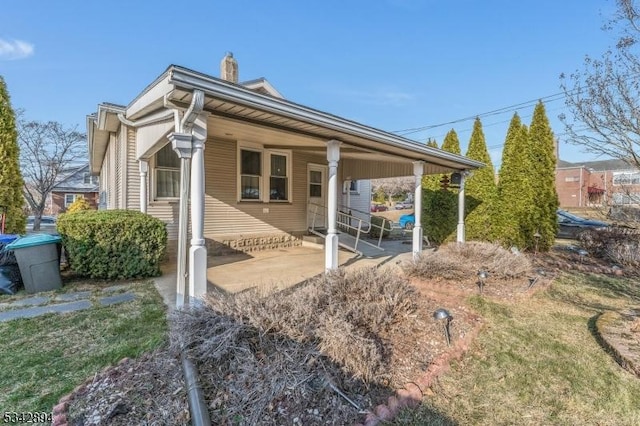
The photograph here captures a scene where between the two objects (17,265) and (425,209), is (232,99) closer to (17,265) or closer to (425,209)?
(17,265)

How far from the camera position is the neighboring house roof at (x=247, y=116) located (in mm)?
3568

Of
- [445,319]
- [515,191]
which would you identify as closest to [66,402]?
[445,319]

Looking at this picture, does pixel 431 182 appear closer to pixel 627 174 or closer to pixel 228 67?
pixel 627 174

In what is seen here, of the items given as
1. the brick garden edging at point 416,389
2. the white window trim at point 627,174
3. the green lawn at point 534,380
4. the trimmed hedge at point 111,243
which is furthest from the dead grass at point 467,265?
the trimmed hedge at point 111,243

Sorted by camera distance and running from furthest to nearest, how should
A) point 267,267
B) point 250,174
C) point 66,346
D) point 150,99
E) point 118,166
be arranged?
1. point 250,174
2. point 118,166
3. point 267,267
4. point 150,99
5. point 66,346

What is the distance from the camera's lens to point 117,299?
15.3 feet

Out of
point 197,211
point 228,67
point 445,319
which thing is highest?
point 228,67

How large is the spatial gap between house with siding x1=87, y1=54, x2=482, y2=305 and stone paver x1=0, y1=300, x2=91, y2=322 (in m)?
1.59

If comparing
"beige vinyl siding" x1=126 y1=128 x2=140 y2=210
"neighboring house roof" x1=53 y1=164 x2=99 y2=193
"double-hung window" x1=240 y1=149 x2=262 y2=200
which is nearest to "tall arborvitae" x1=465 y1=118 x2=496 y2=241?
"double-hung window" x1=240 y1=149 x2=262 y2=200

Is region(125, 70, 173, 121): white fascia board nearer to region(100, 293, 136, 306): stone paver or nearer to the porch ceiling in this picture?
the porch ceiling

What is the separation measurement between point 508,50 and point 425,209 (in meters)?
5.90

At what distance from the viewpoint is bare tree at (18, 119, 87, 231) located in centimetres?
1819

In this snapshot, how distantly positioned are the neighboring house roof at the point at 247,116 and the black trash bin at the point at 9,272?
2565 mm

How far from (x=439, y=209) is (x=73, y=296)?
32.7ft
